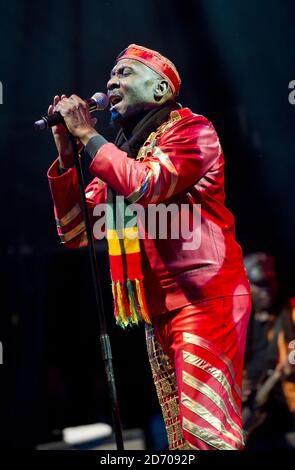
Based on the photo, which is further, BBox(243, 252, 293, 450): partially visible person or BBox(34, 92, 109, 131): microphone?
BBox(243, 252, 293, 450): partially visible person

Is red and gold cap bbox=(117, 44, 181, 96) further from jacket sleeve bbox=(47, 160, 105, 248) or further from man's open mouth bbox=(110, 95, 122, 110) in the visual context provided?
jacket sleeve bbox=(47, 160, 105, 248)

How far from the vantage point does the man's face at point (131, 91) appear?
11.2 feet

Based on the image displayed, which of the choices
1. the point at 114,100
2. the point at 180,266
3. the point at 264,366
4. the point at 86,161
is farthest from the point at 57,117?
the point at 264,366

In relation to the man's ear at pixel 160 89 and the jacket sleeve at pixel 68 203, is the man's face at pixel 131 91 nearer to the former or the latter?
the man's ear at pixel 160 89

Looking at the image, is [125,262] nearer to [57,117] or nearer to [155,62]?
[57,117]

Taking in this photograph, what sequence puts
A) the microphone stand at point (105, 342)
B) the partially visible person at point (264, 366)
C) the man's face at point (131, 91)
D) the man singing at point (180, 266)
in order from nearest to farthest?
the microphone stand at point (105, 342), the man singing at point (180, 266), the man's face at point (131, 91), the partially visible person at point (264, 366)

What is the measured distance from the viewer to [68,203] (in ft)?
11.5

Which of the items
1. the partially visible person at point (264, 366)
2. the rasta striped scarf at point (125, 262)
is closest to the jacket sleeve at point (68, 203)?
the rasta striped scarf at point (125, 262)

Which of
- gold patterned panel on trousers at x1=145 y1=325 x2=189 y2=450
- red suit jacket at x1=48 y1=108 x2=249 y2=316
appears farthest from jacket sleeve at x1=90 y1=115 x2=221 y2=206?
gold patterned panel on trousers at x1=145 y1=325 x2=189 y2=450

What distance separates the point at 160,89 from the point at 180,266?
0.89 meters

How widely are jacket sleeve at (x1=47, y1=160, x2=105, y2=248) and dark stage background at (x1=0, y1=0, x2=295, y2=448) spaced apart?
1661 millimetres

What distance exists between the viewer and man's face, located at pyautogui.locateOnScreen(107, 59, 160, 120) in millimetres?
3426

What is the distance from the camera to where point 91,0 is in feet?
19.3

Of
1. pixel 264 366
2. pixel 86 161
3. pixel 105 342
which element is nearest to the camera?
pixel 105 342
